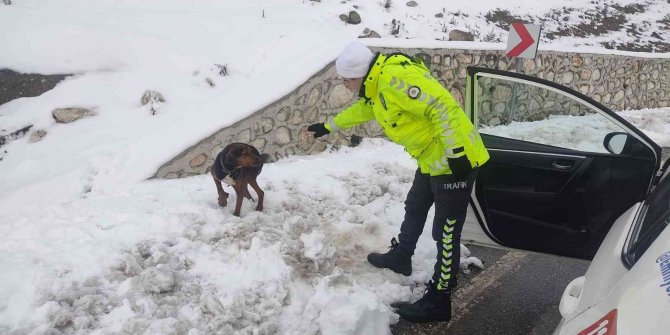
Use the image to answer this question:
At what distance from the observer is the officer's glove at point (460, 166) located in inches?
102

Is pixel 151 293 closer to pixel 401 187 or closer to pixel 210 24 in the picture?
pixel 401 187

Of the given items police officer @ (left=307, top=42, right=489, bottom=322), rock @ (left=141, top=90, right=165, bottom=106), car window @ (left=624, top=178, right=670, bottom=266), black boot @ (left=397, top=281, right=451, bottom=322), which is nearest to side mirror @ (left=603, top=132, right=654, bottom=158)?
car window @ (left=624, top=178, right=670, bottom=266)

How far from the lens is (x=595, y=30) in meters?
14.7

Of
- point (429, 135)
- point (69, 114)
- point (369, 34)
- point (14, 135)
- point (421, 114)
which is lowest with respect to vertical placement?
point (14, 135)

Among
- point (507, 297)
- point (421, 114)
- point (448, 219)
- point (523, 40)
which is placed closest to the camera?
point (421, 114)

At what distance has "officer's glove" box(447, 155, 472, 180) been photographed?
2598 mm

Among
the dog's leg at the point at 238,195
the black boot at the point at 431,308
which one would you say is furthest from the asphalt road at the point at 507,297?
the dog's leg at the point at 238,195

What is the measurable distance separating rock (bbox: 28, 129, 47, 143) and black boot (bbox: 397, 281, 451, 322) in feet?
17.4

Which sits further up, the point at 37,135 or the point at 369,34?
the point at 369,34

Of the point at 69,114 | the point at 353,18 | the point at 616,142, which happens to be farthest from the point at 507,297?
the point at 353,18

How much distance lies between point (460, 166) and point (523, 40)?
5298mm

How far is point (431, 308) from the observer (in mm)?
2969

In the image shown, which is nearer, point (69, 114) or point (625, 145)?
point (625, 145)

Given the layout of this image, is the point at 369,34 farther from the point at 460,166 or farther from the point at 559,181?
the point at 460,166
